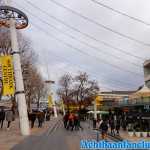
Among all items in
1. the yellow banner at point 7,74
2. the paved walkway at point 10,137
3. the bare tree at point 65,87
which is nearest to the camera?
the paved walkway at point 10,137

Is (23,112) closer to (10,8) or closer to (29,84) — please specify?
(10,8)

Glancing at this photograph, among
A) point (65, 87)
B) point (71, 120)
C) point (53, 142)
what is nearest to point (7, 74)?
point (71, 120)

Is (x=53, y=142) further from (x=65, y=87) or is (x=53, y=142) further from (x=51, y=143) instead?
(x=65, y=87)

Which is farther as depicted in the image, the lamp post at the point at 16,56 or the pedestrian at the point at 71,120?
the pedestrian at the point at 71,120

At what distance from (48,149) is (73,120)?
1670 centimetres

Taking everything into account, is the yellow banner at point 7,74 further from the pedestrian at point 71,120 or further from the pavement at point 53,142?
the pedestrian at point 71,120

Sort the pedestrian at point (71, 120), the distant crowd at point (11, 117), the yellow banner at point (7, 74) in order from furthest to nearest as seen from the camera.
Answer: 1. the pedestrian at point (71, 120)
2. the distant crowd at point (11, 117)
3. the yellow banner at point (7, 74)

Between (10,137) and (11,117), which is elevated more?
(11,117)

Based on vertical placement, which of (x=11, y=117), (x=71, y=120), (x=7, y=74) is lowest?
(x=71, y=120)

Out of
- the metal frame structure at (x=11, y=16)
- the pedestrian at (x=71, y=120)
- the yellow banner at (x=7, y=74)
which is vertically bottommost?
the pedestrian at (x=71, y=120)

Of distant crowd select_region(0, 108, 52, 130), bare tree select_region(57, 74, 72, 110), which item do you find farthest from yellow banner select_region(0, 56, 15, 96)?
bare tree select_region(57, 74, 72, 110)

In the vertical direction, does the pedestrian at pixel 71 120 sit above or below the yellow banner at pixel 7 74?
below

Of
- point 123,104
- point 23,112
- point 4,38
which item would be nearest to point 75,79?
point 4,38

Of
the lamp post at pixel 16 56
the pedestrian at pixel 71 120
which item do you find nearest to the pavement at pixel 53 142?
the lamp post at pixel 16 56
